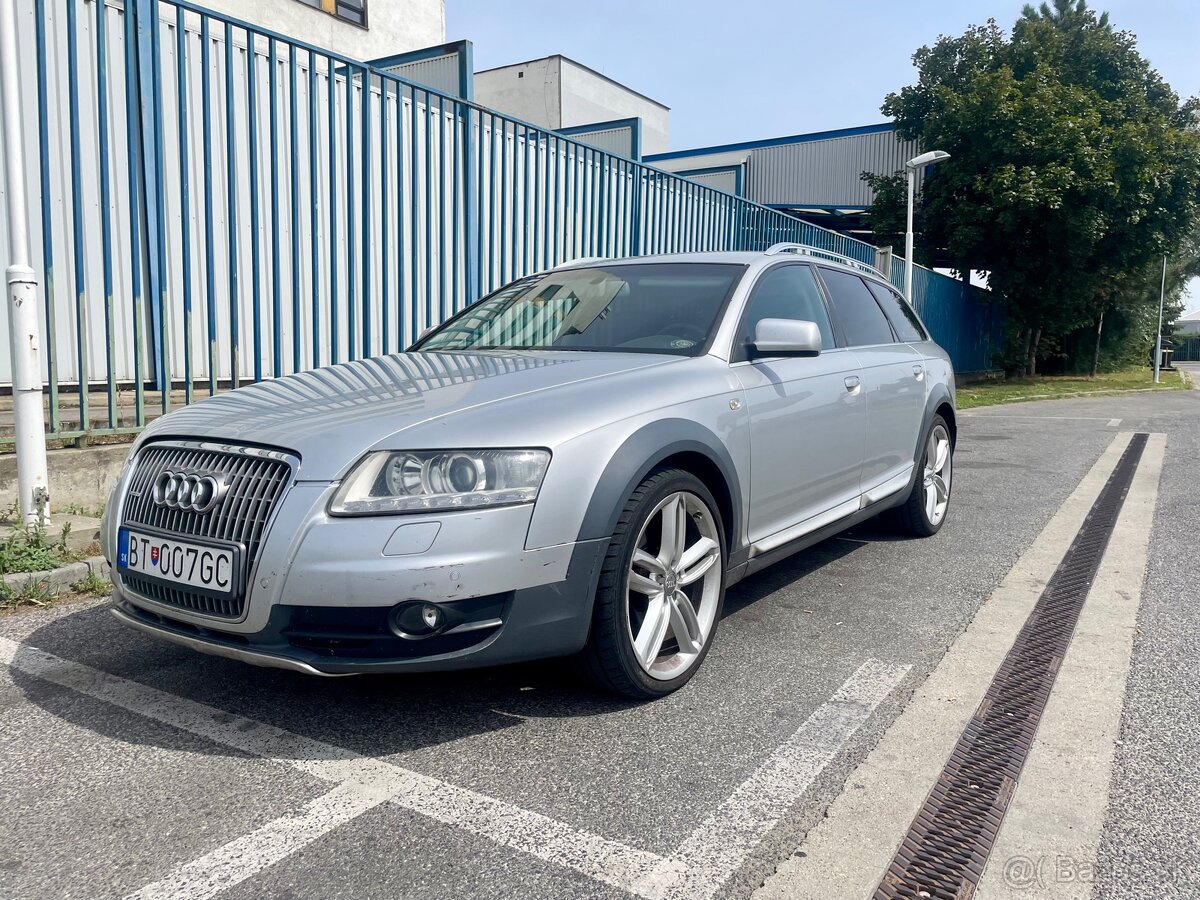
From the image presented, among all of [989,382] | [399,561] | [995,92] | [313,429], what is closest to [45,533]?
[313,429]

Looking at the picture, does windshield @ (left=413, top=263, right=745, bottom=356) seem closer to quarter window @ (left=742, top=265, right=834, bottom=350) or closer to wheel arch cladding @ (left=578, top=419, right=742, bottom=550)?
quarter window @ (left=742, top=265, right=834, bottom=350)

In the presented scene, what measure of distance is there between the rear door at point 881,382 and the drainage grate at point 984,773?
3.27 feet

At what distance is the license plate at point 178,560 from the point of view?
8.95 ft

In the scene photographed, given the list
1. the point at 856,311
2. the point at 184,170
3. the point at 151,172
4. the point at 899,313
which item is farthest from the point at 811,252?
the point at 151,172

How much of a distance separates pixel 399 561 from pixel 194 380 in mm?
4398

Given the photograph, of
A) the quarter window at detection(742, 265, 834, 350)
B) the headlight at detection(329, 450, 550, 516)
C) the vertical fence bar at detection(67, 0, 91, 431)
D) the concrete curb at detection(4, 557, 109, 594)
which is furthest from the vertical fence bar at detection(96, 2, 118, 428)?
the quarter window at detection(742, 265, 834, 350)

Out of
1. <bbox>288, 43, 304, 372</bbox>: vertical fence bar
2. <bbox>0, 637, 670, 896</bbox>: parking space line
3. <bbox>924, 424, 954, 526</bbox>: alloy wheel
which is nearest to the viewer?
<bbox>0, 637, 670, 896</bbox>: parking space line

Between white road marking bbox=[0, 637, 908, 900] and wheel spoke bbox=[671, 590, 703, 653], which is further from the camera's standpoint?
wheel spoke bbox=[671, 590, 703, 653]

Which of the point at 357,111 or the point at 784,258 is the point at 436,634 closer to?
the point at 784,258

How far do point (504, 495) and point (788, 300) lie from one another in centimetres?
219

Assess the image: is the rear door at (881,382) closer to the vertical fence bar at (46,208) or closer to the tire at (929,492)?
the tire at (929,492)

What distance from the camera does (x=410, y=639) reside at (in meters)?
2.64

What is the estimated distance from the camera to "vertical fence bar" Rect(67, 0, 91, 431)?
528 centimetres

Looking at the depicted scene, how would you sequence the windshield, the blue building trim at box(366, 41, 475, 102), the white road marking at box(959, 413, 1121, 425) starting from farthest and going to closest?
the white road marking at box(959, 413, 1121, 425) < the blue building trim at box(366, 41, 475, 102) < the windshield
